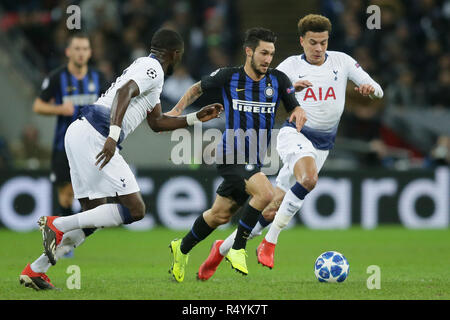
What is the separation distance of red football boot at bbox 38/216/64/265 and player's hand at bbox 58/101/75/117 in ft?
10.5

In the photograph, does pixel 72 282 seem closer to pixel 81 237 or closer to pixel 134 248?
pixel 81 237

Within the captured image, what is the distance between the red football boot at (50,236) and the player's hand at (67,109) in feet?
10.5

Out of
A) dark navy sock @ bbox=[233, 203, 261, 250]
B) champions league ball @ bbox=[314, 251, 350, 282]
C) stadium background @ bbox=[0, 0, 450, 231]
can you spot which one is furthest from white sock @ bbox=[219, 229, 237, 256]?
stadium background @ bbox=[0, 0, 450, 231]

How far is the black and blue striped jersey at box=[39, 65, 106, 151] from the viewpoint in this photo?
1041 cm

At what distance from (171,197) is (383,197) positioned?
3644 millimetres

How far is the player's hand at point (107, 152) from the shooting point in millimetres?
6902

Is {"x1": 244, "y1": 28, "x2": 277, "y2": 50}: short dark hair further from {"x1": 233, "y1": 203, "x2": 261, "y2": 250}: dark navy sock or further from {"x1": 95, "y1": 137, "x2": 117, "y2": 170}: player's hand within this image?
{"x1": 95, "y1": 137, "x2": 117, "y2": 170}: player's hand

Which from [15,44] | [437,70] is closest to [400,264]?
[437,70]

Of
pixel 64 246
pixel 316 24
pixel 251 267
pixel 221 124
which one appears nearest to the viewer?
pixel 64 246

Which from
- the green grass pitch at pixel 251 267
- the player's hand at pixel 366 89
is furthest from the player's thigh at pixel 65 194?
the player's hand at pixel 366 89

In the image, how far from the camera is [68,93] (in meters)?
10.4

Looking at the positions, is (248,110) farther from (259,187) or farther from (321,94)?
(321,94)

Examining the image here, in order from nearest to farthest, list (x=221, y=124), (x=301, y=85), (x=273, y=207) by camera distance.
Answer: (x=301, y=85), (x=273, y=207), (x=221, y=124)

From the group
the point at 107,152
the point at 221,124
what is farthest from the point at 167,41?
the point at 221,124
